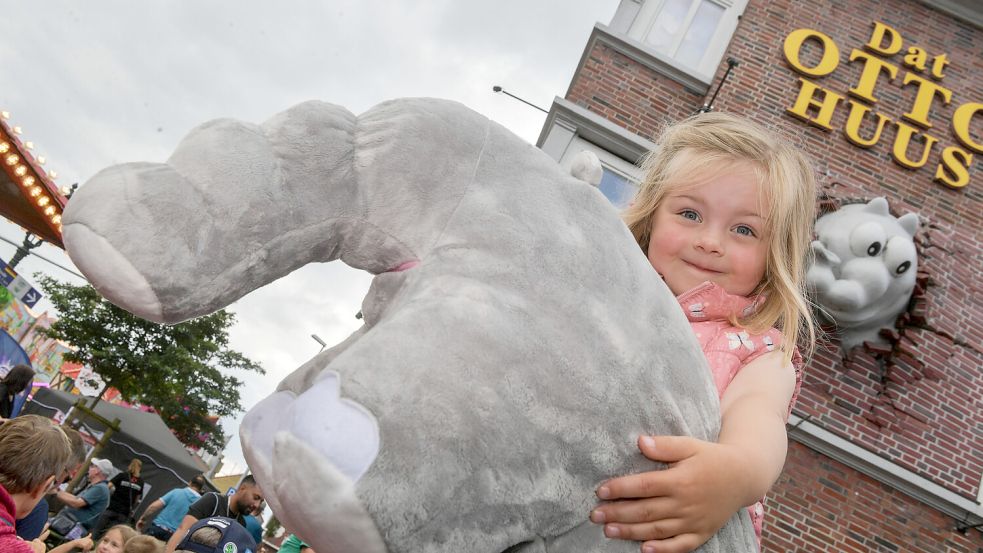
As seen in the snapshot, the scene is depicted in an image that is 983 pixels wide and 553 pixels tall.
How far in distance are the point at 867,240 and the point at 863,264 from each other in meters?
0.20

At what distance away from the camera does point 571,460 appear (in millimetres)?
995

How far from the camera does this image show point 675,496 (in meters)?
1.10

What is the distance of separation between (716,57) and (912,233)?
2.90 metres

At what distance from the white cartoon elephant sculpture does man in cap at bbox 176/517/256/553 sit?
15.1 feet

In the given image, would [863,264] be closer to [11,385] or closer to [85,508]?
[11,385]

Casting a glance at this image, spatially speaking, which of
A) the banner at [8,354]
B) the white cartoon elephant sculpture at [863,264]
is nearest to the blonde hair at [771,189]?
the white cartoon elephant sculpture at [863,264]

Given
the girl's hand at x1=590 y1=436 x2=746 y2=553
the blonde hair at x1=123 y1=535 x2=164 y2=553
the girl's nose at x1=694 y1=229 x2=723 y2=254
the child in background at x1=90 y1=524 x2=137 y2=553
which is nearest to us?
the girl's hand at x1=590 y1=436 x2=746 y2=553

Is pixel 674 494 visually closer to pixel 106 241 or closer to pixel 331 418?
pixel 331 418

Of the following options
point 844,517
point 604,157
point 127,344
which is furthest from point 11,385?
point 127,344

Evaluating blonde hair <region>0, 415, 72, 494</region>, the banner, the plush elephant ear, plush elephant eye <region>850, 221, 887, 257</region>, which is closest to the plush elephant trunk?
blonde hair <region>0, 415, 72, 494</region>

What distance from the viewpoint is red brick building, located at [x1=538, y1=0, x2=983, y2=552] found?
226 inches

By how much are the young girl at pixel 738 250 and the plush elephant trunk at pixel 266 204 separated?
685 millimetres

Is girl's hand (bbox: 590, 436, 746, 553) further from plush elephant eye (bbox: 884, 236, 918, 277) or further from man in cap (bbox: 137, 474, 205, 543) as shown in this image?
man in cap (bbox: 137, 474, 205, 543)

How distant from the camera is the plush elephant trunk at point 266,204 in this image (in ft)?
3.14
